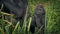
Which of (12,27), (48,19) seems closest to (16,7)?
(12,27)

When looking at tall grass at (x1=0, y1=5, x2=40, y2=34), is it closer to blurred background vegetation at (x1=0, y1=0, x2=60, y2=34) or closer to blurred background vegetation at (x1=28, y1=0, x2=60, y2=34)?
blurred background vegetation at (x1=0, y1=0, x2=60, y2=34)

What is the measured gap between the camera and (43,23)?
6.67 feet

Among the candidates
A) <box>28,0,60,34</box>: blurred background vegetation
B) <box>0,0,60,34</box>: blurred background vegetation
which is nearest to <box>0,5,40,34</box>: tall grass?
<box>0,0,60,34</box>: blurred background vegetation

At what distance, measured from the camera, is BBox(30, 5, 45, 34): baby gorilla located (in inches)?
79.2

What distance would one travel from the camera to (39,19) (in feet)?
6.65

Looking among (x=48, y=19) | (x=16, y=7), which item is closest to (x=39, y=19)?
(x=48, y=19)

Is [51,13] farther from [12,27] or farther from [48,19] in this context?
[12,27]

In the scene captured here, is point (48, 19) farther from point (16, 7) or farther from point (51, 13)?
point (16, 7)

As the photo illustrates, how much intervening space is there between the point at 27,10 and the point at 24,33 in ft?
0.59

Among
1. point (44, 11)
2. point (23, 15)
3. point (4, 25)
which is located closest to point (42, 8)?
point (44, 11)

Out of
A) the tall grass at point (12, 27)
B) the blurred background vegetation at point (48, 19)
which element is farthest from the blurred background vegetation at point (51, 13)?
the tall grass at point (12, 27)

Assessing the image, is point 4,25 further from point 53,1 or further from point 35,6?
point 53,1

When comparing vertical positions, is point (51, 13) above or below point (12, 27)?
above

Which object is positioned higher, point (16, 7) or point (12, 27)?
point (16, 7)
